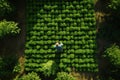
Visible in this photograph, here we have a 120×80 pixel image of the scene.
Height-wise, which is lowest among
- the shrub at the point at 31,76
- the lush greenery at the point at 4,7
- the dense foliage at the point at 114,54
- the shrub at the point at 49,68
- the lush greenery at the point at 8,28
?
the shrub at the point at 31,76

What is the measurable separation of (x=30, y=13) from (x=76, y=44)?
434cm

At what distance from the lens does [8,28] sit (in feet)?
65.6

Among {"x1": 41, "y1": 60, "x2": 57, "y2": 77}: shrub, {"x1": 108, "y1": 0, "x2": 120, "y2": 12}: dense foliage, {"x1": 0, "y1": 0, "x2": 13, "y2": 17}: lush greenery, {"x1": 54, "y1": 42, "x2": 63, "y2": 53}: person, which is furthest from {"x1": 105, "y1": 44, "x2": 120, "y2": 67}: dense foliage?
{"x1": 0, "y1": 0, "x2": 13, "y2": 17}: lush greenery

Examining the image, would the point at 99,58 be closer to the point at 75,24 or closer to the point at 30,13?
the point at 75,24

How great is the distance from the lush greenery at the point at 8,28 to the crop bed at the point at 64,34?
1.11 meters

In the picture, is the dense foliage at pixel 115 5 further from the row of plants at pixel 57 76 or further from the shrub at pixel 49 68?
the shrub at pixel 49 68

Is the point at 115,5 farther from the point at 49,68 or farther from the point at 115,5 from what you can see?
the point at 49,68

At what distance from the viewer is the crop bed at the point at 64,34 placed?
2034 centimetres

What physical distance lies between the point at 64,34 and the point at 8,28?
4212mm

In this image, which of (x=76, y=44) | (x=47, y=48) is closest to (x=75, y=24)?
(x=76, y=44)

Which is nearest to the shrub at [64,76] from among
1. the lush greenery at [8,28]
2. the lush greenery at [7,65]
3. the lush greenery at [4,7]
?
the lush greenery at [7,65]

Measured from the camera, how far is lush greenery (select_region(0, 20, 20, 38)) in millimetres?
19875

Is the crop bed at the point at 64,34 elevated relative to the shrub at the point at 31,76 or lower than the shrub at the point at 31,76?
elevated

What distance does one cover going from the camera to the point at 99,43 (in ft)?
Answer: 67.5
